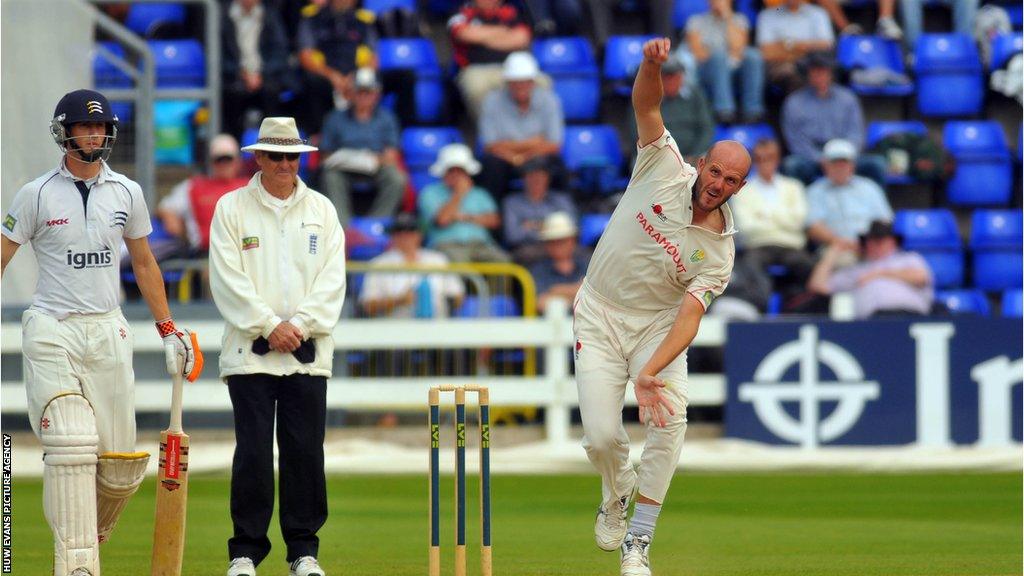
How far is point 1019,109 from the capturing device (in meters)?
16.1

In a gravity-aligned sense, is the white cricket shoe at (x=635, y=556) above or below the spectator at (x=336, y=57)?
below

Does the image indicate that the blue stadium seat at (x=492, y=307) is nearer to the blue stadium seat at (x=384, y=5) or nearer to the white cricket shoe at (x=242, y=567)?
the blue stadium seat at (x=384, y=5)

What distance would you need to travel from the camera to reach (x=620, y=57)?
15.6 metres

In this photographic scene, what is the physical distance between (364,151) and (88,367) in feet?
25.6

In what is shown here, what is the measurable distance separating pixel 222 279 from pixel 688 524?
342 centimetres

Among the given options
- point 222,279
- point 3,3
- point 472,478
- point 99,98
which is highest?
point 3,3

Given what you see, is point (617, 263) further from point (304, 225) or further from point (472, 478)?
point (472, 478)

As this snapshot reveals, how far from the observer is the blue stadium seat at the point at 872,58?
15.8m

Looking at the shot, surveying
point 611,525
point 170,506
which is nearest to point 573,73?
point 611,525

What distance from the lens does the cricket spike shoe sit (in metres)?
7.38

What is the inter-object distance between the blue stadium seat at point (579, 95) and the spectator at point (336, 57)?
4.50 ft

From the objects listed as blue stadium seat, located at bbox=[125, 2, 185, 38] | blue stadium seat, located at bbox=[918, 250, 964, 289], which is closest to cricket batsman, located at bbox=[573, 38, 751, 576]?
blue stadium seat, located at bbox=[918, 250, 964, 289]

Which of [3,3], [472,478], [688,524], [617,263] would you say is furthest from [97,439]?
[3,3]

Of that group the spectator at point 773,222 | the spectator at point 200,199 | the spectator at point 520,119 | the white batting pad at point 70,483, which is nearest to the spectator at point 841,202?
the spectator at point 773,222
